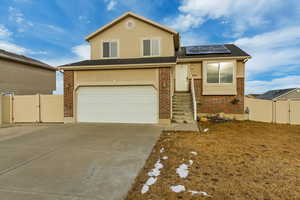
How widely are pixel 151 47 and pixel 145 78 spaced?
11.0ft

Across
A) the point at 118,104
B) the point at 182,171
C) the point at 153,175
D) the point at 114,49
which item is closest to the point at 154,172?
the point at 153,175

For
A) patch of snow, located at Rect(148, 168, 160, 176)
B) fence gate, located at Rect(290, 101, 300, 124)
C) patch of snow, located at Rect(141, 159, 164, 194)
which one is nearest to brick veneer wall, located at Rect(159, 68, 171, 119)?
patch of snow, located at Rect(141, 159, 164, 194)

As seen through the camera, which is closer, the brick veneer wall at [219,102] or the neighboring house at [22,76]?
the brick veneer wall at [219,102]

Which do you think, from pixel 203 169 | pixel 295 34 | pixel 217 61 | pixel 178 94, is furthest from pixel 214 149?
pixel 295 34

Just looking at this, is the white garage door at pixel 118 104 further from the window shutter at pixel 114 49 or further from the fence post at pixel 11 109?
the fence post at pixel 11 109

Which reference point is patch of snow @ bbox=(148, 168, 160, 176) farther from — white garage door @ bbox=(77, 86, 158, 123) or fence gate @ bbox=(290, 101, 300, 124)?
fence gate @ bbox=(290, 101, 300, 124)

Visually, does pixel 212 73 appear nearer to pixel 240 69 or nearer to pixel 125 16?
pixel 240 69

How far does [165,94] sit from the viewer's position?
880cm

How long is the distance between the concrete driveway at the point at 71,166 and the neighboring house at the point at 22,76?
10.7 meters

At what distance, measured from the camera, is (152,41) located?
11.1m

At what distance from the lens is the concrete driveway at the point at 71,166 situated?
2715 mm

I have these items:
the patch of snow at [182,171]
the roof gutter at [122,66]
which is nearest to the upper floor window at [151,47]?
the roof gutter at [122,66]

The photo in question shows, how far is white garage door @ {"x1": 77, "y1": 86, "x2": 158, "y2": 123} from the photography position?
9023 mm

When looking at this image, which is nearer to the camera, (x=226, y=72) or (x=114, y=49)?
(x=226, y=72)
